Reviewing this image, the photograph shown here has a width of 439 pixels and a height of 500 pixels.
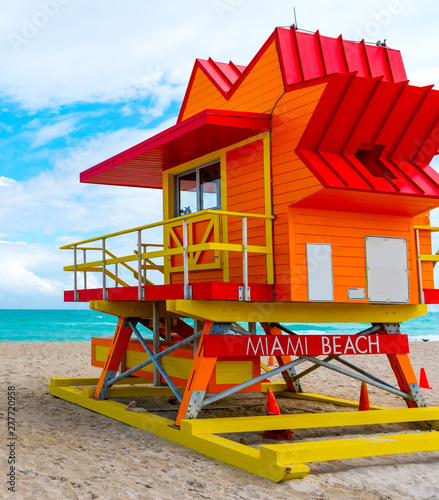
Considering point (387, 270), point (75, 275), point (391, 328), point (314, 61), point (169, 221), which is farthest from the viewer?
point (75, 275)

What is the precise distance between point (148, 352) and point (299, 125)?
448 centimetres

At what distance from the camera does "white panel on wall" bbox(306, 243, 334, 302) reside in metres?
9.08

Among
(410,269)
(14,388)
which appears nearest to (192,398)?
(410,269)

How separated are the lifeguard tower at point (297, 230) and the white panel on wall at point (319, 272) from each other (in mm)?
20

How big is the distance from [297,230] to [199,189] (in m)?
2.56

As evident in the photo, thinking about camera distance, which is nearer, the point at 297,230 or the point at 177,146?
the point at 297,230

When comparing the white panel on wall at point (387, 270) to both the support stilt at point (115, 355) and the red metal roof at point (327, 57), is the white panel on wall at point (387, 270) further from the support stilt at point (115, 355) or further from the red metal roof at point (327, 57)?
the support stilt at point (115, 355)

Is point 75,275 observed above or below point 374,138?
below

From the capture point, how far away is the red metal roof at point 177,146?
930 centimetres

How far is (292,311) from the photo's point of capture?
31.0ft

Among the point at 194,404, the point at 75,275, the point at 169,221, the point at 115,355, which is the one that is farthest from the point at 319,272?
the point at 75,275

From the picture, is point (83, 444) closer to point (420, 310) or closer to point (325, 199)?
point (325, 199)

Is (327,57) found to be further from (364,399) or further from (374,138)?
(364,399)

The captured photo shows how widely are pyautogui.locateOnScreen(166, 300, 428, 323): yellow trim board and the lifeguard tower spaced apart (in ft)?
0.07
